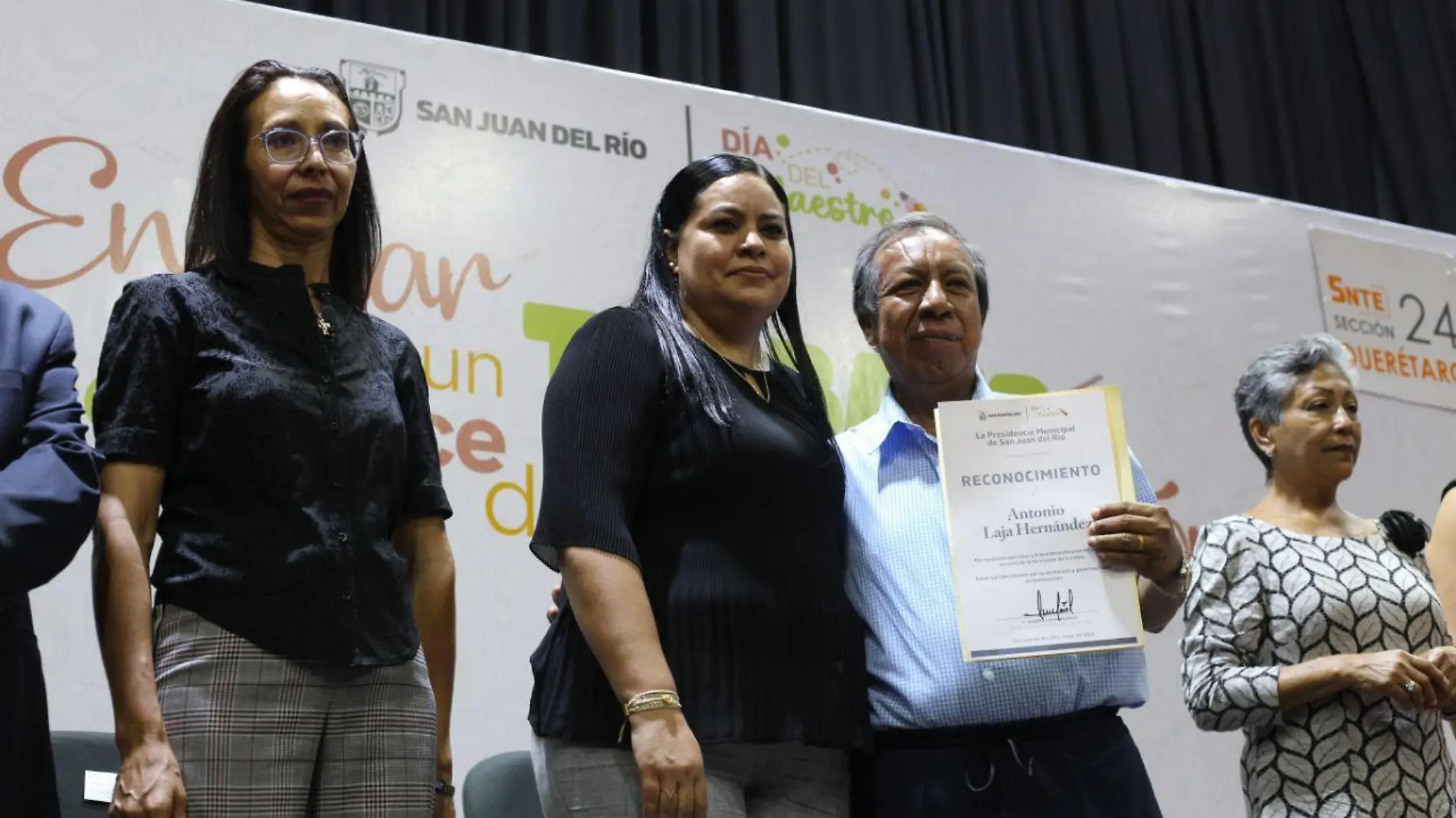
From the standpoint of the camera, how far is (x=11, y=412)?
5.39ft

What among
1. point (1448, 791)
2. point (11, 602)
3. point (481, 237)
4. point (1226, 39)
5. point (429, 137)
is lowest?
point (1448, 791)

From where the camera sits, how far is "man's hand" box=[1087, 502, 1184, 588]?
198cm

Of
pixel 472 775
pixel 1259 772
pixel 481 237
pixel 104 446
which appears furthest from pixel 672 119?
pixel 104 446

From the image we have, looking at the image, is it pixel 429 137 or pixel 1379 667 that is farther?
pixel 429 137

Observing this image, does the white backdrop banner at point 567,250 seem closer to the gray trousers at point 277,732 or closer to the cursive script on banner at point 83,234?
the cursive script on banner at point 83,234

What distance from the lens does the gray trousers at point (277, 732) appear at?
167 centimetres

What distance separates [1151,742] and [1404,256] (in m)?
1.85

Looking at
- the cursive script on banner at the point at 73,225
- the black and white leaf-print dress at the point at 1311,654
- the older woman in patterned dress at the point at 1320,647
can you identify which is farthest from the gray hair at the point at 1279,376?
the cursive script on banner at the point at 73,225

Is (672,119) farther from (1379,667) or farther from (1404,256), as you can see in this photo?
(1404,256)

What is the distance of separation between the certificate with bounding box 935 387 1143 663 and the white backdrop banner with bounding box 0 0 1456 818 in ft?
4.60

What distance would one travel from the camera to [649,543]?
1.85 m

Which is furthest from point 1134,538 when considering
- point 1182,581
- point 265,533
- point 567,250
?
point 567,250

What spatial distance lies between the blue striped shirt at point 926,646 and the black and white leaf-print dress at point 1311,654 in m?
0.65

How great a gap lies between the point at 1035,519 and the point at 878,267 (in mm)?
466
